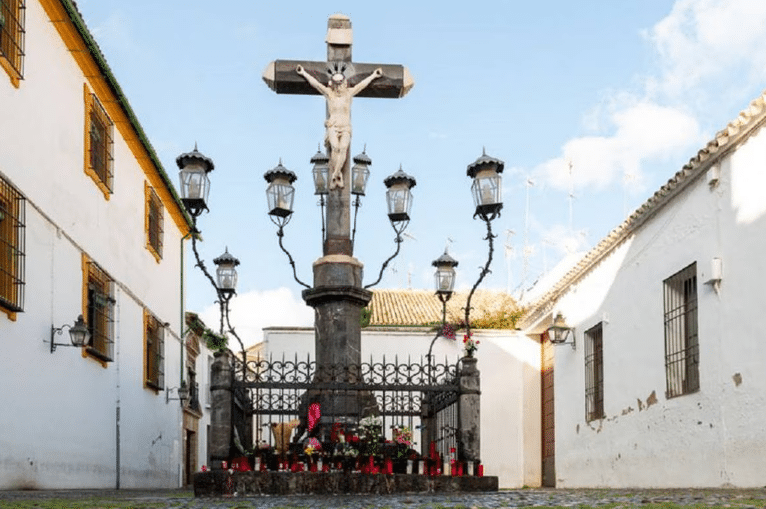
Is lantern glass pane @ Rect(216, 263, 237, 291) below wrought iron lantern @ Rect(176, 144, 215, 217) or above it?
below

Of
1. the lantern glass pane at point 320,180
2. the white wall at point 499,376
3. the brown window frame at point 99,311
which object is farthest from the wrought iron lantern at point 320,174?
the white wall at point 499,376

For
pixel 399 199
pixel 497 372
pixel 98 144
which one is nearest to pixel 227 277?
pixel 98 144

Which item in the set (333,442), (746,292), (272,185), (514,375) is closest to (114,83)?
(272,185)

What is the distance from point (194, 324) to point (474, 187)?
14.2 meters

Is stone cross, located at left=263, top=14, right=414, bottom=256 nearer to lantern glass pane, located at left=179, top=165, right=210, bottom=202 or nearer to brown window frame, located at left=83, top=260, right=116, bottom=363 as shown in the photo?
lantern glass pane, located at left=179, top=165, right=210, bottom=202

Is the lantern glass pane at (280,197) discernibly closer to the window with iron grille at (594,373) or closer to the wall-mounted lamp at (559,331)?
the window with iron grille at (594,373)

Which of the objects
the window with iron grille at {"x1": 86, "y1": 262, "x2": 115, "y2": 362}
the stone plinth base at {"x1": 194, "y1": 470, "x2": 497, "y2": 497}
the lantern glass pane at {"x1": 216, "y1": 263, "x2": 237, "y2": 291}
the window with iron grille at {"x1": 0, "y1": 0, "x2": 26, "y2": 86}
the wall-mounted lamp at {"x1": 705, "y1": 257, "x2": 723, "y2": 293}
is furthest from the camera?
the lantern glass pane at {"x1": 216, "y1": 263, "x2": 237, "y2": 291}

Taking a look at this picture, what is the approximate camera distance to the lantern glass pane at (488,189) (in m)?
10.4

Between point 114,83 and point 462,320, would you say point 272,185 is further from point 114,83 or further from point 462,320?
point 462,320

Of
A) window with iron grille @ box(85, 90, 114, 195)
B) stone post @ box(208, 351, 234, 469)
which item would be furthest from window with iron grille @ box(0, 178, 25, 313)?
window with iron grille @ box(85, 90, 114, 195)

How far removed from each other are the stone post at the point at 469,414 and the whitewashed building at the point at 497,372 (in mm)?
12394

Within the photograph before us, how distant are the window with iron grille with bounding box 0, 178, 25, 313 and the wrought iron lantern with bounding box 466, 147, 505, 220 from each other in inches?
171

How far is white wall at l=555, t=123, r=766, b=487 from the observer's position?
10820 millimetres

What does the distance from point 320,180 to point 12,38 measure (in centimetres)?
345
